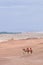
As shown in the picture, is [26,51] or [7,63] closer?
[7,63]

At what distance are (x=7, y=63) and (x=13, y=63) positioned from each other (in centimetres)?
35

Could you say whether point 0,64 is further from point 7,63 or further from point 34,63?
point 34,63

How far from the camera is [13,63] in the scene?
49.3 ft

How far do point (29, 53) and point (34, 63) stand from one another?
5581 millimetres

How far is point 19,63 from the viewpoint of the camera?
49.4 feet

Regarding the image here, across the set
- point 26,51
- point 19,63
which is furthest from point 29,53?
point 19,63

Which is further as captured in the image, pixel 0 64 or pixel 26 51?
pixel 26 51

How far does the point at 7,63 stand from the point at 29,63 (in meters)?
1.29

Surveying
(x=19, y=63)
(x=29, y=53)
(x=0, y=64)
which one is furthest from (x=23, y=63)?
(x=29, y=53)

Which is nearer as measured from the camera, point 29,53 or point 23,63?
point 23,63

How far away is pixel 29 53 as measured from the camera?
67.4 ft

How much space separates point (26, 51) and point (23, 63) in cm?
593

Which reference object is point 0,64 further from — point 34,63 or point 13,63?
point 34,63

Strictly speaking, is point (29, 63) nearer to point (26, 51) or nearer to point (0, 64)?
point (0, 64)
